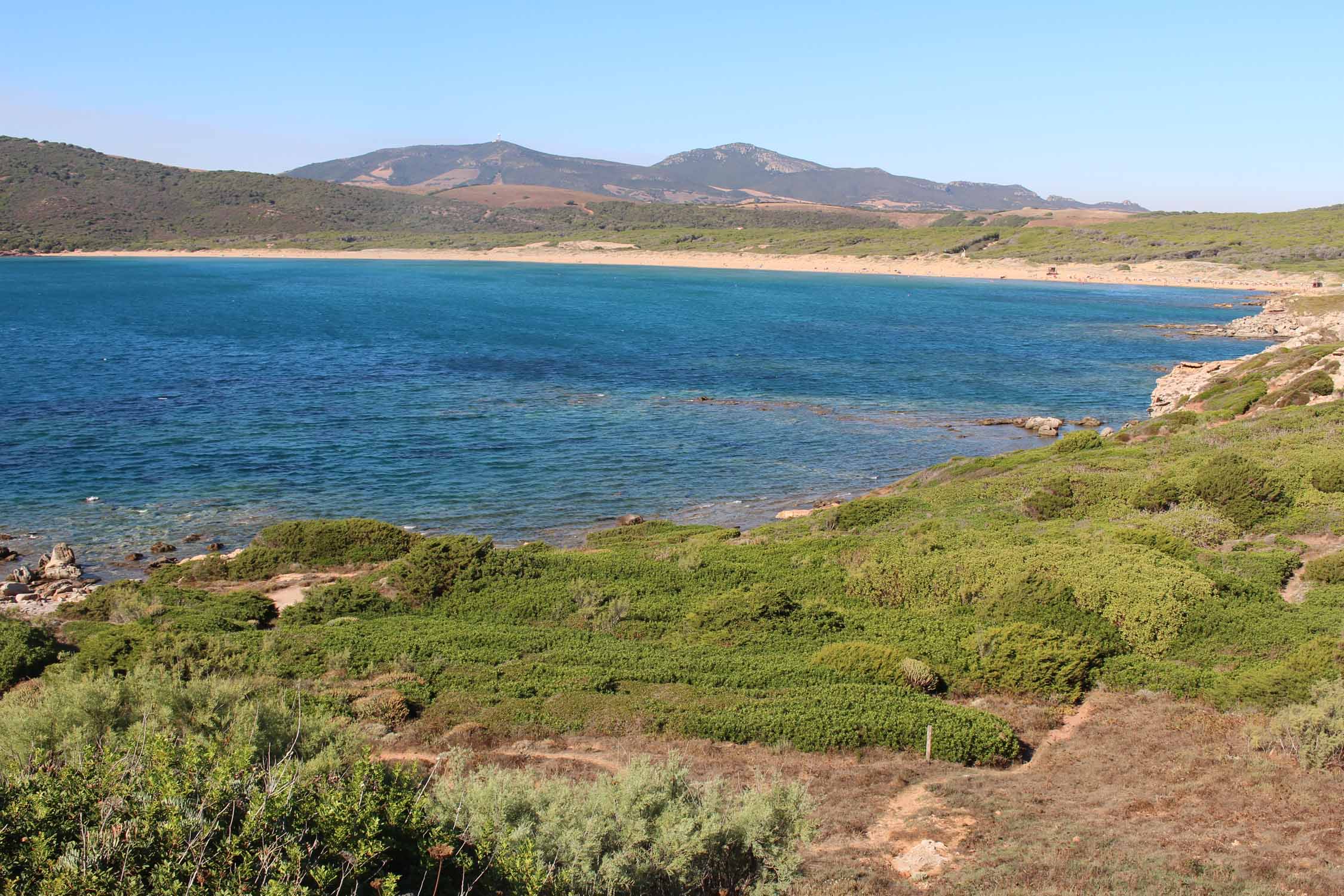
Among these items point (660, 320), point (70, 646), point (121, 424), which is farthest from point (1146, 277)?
point (70, 646)

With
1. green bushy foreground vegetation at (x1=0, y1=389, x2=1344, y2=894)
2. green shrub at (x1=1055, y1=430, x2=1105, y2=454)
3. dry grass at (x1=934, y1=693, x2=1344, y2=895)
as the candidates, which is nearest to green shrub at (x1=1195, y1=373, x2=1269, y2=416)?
green bushy foreground vegetation at (x1=0, y1=389, x2=1344, y2=894)

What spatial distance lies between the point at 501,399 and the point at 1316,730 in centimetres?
4162

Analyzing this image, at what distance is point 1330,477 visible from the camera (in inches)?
848

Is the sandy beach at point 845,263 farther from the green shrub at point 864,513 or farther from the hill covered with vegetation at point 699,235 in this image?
the green shrub at point 864,513

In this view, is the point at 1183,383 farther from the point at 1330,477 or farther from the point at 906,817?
the point at 906,817

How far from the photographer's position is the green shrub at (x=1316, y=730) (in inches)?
420

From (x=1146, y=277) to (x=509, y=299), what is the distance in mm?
98858

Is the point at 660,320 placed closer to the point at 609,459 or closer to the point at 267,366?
the point at 267,366

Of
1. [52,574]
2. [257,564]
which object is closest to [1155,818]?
[257,564]

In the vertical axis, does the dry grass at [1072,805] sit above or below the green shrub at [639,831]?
below

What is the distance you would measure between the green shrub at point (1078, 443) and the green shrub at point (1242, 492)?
9.14 m

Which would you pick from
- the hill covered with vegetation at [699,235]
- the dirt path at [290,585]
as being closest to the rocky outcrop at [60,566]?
the dirt path at [290,585]

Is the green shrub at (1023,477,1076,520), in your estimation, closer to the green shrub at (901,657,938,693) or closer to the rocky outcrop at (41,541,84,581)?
the green shrub at (901,657,938,693)

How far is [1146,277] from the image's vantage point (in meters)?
142
